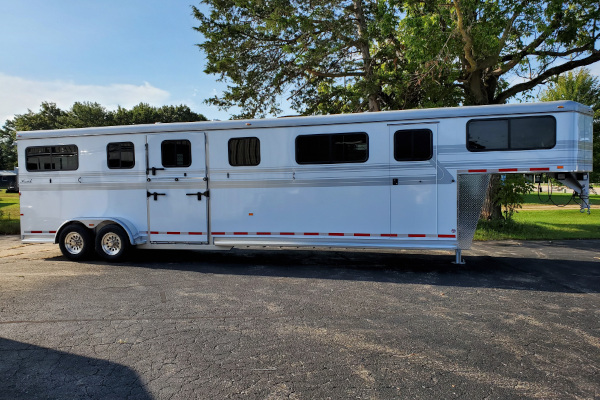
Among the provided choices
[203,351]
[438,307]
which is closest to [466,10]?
[438,307]

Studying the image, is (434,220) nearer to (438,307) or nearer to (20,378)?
(438,307)

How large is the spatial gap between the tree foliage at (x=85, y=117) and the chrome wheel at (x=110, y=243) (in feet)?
156

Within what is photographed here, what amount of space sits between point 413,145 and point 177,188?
16.2 feet

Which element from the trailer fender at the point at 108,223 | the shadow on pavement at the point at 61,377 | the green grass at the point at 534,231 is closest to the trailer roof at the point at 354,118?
the trailer fender at the point at 108,223

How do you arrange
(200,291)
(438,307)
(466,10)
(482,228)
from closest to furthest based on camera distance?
1. (438,307)
2. (200,291)
3. (466,10)
4. (482,228)

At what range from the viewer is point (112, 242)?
8.85m

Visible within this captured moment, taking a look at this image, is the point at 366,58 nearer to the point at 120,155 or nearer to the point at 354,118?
the point at 354,118

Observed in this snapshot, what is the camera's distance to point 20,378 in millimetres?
3662

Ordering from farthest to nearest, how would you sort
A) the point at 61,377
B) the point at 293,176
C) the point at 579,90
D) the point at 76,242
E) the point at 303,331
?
1. the point at 579,90
2. the point at 76,242
3. the point at 293,176
4. the point at 303,331
5. the point at 61,377

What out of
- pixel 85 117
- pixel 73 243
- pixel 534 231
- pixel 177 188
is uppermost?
pixel 85 117

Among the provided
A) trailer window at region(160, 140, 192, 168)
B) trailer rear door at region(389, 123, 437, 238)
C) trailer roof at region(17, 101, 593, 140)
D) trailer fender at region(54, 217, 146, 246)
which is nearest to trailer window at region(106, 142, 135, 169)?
trailer roof at region(17, 101, 593, 140)

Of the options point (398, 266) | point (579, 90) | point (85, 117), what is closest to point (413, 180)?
point (398, 266)

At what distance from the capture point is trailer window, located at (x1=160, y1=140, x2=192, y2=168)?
8.53m

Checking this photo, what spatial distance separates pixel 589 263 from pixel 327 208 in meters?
5.60
